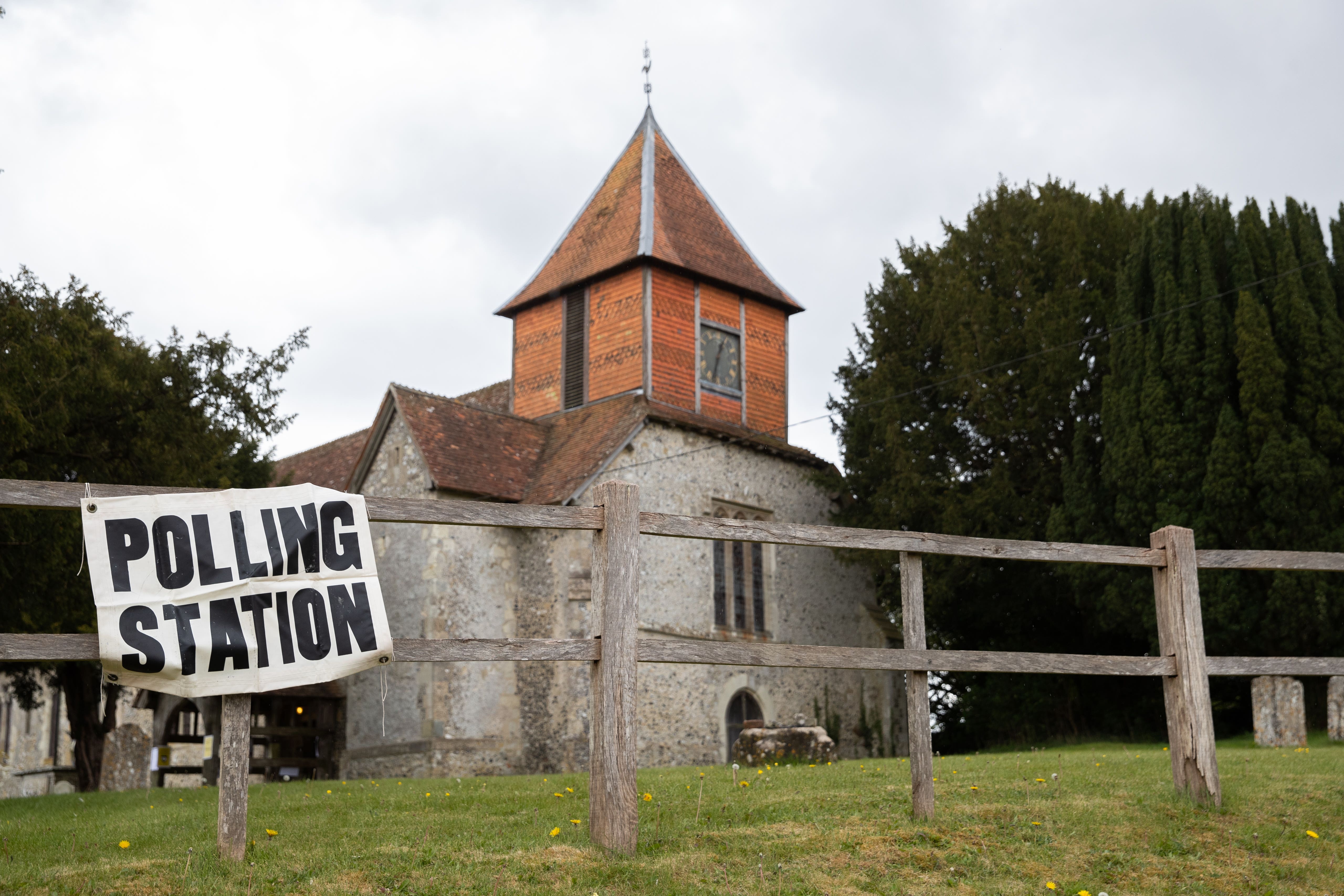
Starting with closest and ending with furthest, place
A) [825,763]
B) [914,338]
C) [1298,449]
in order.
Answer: [825,763]
[1298,449]
[914,338]

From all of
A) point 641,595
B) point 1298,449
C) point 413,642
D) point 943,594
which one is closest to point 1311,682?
point 1298,449

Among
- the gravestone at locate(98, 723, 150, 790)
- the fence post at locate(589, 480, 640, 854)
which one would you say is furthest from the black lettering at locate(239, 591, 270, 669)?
the gravestone at locate(98, 723, 150, 790)

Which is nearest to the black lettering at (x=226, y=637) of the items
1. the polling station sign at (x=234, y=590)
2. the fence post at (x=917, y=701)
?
the polling station sign at (x=234, y=590)

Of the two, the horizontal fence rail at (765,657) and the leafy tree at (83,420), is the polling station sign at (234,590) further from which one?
the leafy tree at (83,420)

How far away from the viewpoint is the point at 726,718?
846 inches

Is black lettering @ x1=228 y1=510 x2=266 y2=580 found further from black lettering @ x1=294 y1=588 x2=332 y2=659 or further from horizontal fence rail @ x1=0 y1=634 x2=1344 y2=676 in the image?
horizontal fence rail @ x1=0 y1=634 x2=1344 y2=676

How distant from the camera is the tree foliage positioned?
58.3 feet

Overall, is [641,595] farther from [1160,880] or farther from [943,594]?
[1160,880]

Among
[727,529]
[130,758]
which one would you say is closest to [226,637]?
[727,529]

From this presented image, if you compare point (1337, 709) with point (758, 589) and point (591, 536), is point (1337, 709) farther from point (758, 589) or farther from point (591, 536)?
point (591, 536)

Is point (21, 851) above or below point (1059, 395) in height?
below

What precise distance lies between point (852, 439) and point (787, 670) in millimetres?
4703

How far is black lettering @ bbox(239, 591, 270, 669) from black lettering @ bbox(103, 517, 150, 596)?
0.43 meters

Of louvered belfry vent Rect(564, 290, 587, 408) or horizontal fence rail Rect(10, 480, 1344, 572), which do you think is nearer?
horizontal fence rail Rect(10, 480, 1344, 572)
